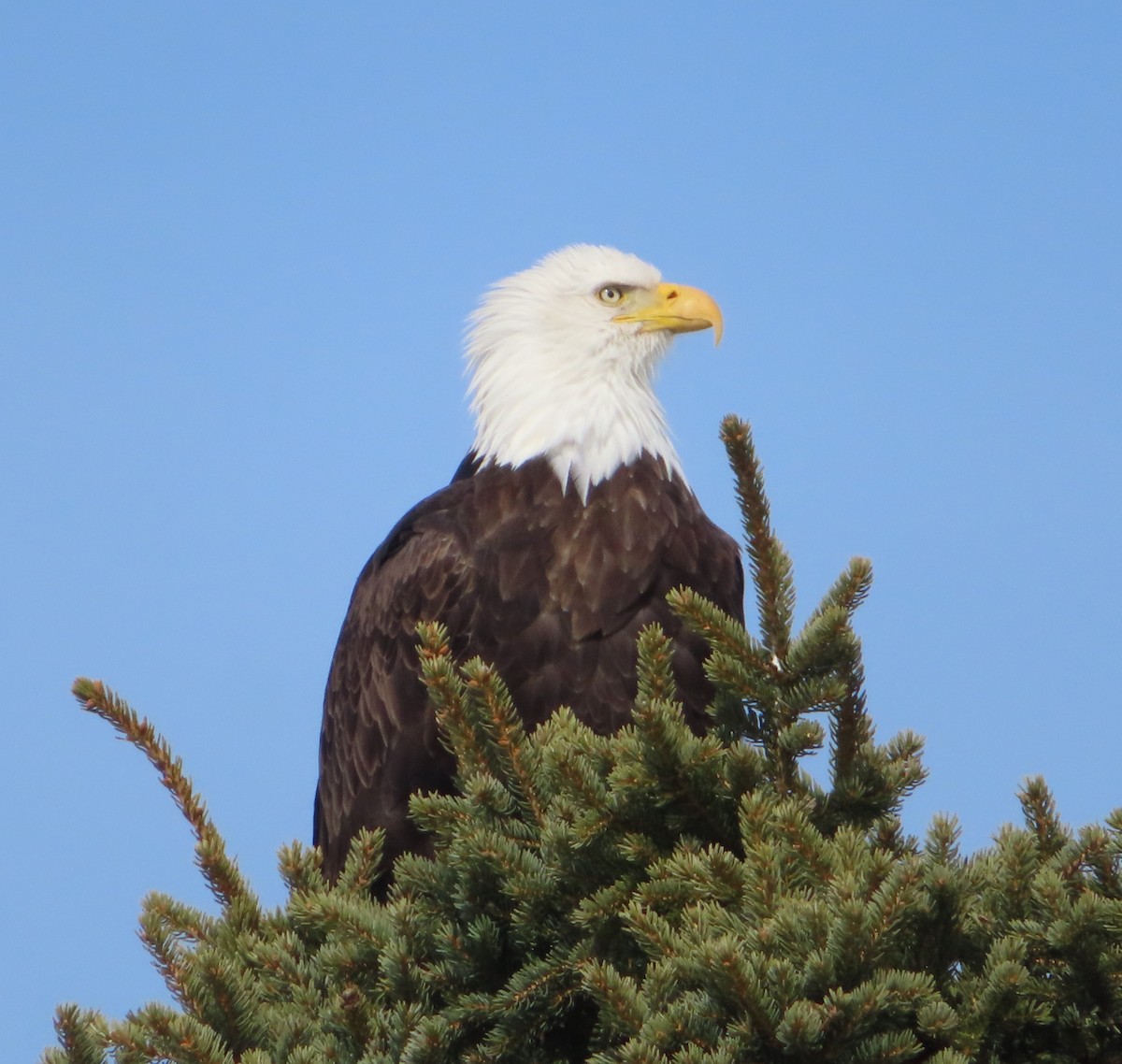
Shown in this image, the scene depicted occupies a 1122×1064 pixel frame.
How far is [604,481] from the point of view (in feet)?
19.3

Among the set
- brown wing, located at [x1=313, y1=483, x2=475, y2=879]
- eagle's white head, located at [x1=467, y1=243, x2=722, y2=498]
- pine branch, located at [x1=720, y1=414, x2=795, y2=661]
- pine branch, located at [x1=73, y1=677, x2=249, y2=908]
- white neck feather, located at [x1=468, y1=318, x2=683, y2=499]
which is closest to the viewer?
pine branch, located at [x1=720, y1=414, x2=795, y2=661]

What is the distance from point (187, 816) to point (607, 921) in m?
1.44

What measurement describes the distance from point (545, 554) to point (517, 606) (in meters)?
0.23

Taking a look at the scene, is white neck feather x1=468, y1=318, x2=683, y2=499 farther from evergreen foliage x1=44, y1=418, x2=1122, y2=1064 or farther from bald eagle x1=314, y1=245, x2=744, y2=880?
evergreen foliage x1=44, y1=418, x2=1122, y2=1064

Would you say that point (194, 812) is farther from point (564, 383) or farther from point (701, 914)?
point (564, 383)

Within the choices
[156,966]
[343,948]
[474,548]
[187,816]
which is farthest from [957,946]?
[474,548]

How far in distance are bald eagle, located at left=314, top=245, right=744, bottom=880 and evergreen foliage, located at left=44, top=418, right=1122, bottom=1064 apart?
1.89m

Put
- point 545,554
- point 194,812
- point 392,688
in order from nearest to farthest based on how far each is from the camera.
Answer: point 194,812, point 545,554, point 392,688

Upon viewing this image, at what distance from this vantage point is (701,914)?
2.78 metres

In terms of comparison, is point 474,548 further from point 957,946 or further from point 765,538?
point 957,946

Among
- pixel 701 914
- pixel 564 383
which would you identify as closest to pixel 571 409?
pixel 564 383

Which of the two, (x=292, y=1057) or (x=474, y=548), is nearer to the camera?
(x=292, y=1057)

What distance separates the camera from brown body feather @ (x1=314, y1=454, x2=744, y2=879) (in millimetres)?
5402

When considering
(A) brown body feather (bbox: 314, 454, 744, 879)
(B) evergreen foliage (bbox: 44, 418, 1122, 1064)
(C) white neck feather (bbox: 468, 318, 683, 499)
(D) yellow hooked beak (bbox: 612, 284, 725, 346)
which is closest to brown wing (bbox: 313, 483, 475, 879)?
(A) brown body feather (bbox: 314, 454, 744, 879)
